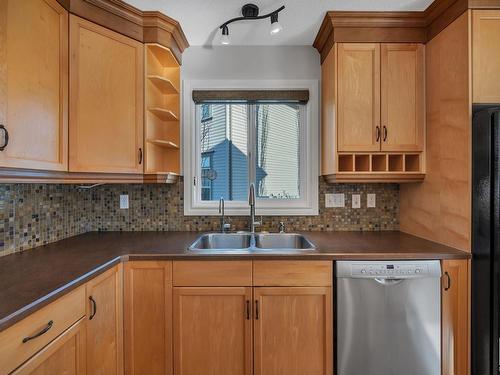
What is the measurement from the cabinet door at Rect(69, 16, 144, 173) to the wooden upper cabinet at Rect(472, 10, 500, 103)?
1.96 metres

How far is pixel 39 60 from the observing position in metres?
1.29

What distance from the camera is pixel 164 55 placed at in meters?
1.96

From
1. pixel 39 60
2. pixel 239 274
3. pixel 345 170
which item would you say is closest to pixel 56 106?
pixel 39 60

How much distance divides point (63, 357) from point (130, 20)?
72.2 inches

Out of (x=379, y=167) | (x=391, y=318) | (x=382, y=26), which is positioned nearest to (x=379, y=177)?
(x=379, y=167)

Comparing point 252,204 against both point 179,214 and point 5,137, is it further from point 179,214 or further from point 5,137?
point 5,137

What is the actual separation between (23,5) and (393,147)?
84.4 inches

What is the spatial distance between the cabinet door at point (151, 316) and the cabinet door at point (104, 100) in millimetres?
660

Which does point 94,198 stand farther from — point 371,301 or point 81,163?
point 371,301

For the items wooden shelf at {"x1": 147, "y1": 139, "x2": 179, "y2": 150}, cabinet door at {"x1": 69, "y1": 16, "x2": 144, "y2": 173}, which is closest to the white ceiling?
cabinet door at {"x1": 69, "y1": 16, "x2": 144, "y2": 173}

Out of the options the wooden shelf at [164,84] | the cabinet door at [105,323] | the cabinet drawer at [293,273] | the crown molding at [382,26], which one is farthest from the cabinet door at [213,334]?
the crown molding at [382,26]

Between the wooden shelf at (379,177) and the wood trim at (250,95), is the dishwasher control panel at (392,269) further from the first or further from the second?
the wood trim at (250,95)

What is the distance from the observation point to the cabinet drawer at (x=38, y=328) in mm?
803

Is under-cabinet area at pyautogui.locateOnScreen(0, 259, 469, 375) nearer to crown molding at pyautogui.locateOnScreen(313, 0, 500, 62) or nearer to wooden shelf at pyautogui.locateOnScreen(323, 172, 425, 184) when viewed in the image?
wooden shelf at pyautogui.locateOnScreen(323, 172, 425, 184)
